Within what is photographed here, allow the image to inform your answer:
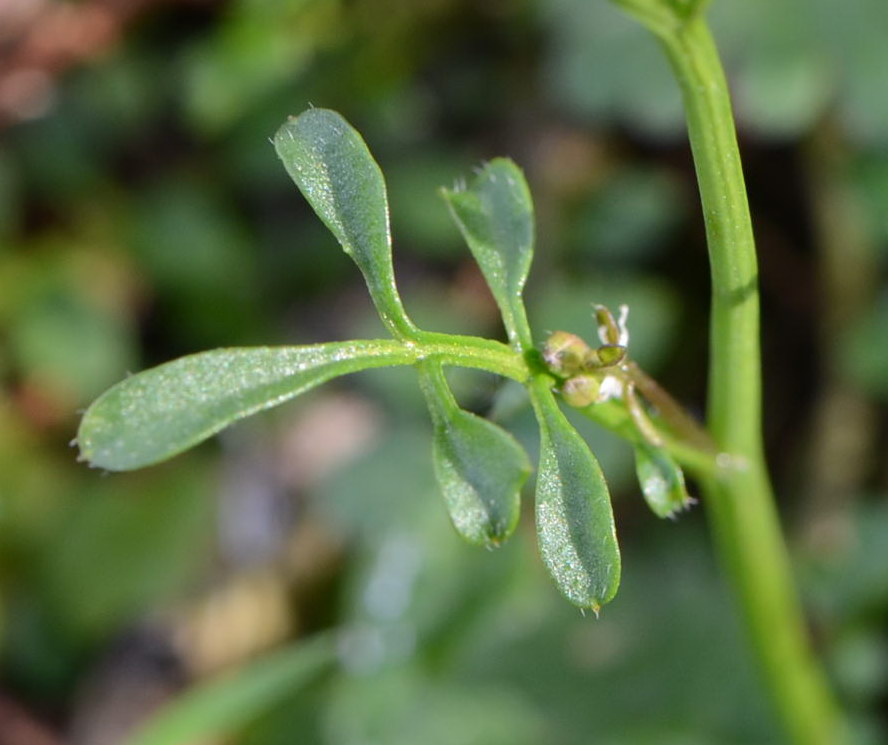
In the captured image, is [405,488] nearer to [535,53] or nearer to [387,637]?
[387,637]

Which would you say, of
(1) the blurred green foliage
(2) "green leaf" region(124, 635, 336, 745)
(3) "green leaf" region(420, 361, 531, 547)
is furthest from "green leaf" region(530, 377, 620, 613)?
(1) the blurred green foliage

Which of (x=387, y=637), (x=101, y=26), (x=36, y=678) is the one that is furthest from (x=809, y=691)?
(x=101, y=26)

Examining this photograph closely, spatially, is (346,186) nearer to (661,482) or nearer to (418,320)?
(661,482)

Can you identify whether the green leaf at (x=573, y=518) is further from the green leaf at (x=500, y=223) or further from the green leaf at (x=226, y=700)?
the green leaf at (x=226, y=700)

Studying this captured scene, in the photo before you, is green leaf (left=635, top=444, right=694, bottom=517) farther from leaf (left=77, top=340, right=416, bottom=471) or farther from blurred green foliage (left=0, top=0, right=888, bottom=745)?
blurred green foliage (left=0, top=0, right=888, bottom=745)

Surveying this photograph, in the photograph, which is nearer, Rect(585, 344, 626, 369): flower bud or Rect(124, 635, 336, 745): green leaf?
Rect(585, 344, 626, 369): flower bud

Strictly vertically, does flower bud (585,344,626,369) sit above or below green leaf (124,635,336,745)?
above
